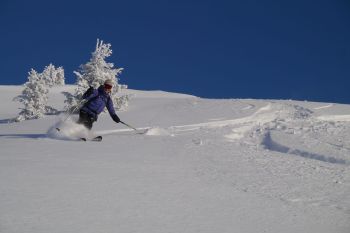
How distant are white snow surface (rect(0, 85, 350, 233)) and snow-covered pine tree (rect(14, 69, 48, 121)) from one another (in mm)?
11541

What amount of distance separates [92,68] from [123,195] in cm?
1767

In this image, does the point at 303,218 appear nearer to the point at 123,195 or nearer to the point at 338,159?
the point at 123,195

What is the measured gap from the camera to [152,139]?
9.99 metres

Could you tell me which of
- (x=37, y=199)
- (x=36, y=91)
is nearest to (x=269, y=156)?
(x=37, y=199)

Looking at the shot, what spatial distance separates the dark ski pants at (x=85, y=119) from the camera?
10.3m

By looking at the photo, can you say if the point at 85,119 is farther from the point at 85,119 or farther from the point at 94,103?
the point at 94,103

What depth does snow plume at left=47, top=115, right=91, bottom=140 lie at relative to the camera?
9.51m

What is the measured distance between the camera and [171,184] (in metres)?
4.96

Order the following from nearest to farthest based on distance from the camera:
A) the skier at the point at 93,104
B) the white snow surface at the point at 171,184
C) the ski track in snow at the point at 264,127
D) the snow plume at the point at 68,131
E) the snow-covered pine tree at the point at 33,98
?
1. the white snow surface at the point at 171,184
2. the ski track in snow at the point at 264,127
3. the snow plume at the point at 68,131
4. the skier at the point at 93,104
5. the snow-covered pine tree at the point at 33,98

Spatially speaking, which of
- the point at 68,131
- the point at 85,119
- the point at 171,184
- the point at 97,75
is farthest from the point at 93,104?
the point at 97,75

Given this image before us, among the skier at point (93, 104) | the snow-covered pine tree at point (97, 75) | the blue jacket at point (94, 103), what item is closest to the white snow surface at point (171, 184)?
the skier at point (93, 104)

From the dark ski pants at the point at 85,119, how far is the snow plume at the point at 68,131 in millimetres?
144

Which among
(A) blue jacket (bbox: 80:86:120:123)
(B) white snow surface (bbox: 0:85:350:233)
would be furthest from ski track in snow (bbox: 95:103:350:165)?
(A) blue jacket (bbox: 80:86:120:123)

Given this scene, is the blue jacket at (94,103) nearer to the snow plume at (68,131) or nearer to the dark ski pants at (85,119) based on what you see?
the dark ski pants at (85,119)
